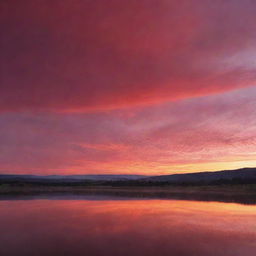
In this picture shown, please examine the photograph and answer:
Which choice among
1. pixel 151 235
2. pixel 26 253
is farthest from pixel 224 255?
pixel 26 253

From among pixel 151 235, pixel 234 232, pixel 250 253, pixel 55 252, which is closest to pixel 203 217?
pixel 234 232

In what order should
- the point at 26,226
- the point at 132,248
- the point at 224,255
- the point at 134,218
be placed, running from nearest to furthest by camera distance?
the point at 224,255 < the point at 132,248 < the point at 26,226 < the point at 134,218

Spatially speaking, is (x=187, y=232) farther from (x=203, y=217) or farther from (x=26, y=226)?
(x=26, y=226)

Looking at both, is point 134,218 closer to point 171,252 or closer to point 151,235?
point 151,235

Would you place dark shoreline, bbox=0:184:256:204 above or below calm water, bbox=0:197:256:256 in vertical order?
above

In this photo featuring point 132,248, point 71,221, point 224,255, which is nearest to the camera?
point 224,255

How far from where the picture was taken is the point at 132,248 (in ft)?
46.6

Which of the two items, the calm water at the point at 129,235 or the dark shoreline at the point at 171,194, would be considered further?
the dark shoreline at the point at 171,194

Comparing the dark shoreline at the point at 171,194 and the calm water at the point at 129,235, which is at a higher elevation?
the dark shoreline at the point at 171,194

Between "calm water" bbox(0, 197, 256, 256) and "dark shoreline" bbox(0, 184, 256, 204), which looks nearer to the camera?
"calm water" bbox(0, 197, 256, 256)

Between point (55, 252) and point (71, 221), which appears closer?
point (55, 252)

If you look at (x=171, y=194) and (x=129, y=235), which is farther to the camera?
(x=171, y=194)

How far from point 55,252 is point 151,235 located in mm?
6188

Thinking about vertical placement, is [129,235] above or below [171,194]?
below
